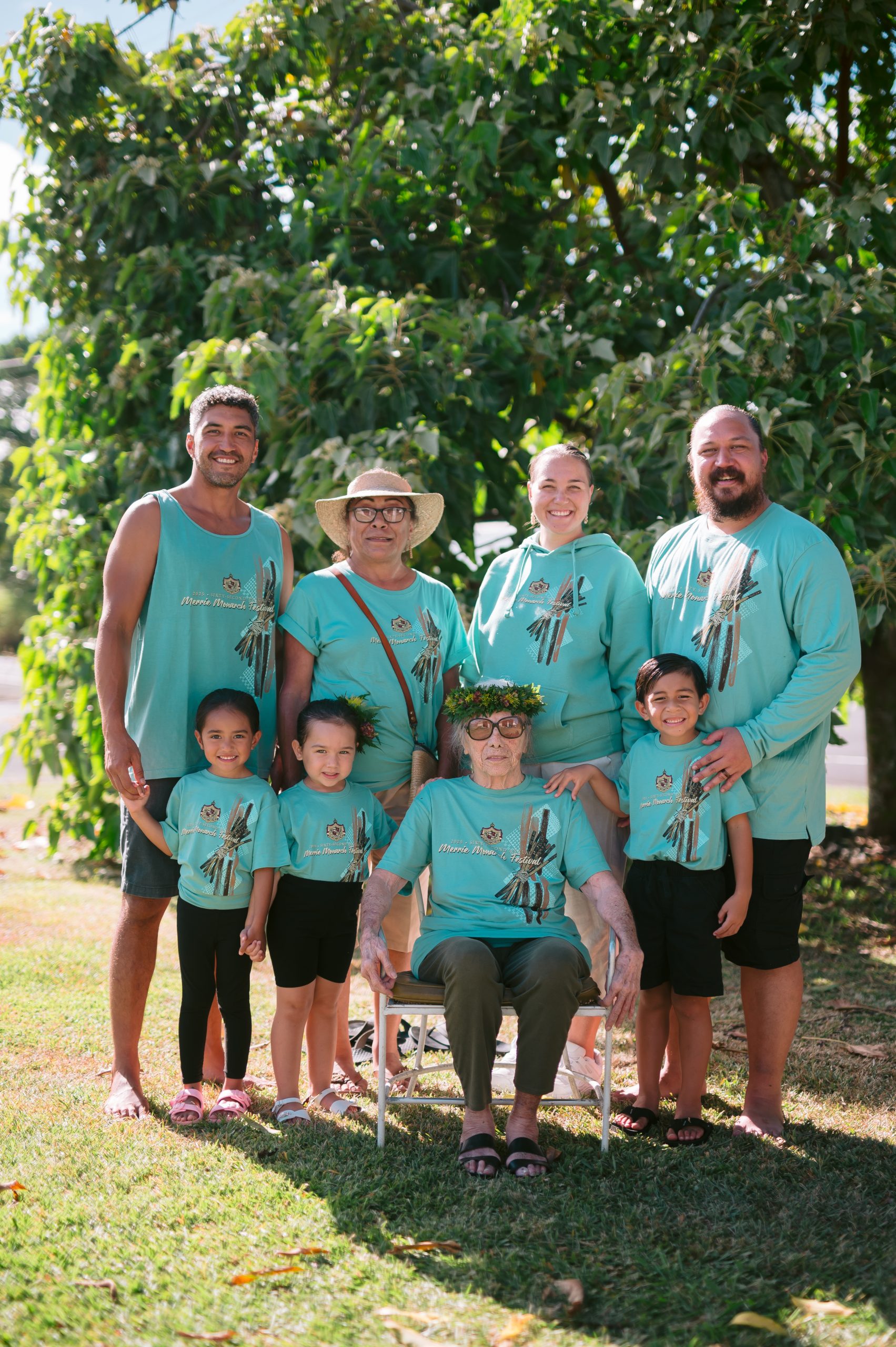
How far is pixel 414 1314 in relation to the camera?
2.45 metres

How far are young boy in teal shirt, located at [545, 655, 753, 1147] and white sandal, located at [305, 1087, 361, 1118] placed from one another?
868 millimetres

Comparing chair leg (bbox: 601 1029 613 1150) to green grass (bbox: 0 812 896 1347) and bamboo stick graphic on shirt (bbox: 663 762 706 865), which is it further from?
bamboo stick graphic on shirt (bbox: 663 762 706 865)

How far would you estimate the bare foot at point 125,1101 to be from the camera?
3588 mm

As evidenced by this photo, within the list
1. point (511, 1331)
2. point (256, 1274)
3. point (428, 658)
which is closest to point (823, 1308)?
point (511, 1331)

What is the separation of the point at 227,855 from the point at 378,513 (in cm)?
118

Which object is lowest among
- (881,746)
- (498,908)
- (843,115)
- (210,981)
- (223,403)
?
(210,981)

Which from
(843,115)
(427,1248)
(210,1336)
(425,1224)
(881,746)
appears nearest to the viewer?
(210,1336)

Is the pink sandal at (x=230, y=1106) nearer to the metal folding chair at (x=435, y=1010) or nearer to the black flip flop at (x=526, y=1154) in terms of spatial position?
the metal folding chair at (x=435, y=1010)

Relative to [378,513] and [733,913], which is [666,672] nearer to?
[733,913]

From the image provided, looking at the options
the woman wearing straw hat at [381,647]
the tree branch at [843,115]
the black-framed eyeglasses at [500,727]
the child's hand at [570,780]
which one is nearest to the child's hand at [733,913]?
the child's hand at [570,780]

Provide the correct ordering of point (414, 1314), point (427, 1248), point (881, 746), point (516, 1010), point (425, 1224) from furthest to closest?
point (881, 746)
point (516, 1010)
point (425, 1224)
point (427, 1248)
point (414, 1314)

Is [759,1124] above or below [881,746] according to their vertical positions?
below

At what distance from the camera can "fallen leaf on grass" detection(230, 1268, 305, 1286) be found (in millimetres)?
2555

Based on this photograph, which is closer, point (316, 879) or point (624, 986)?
point (624, 986)
